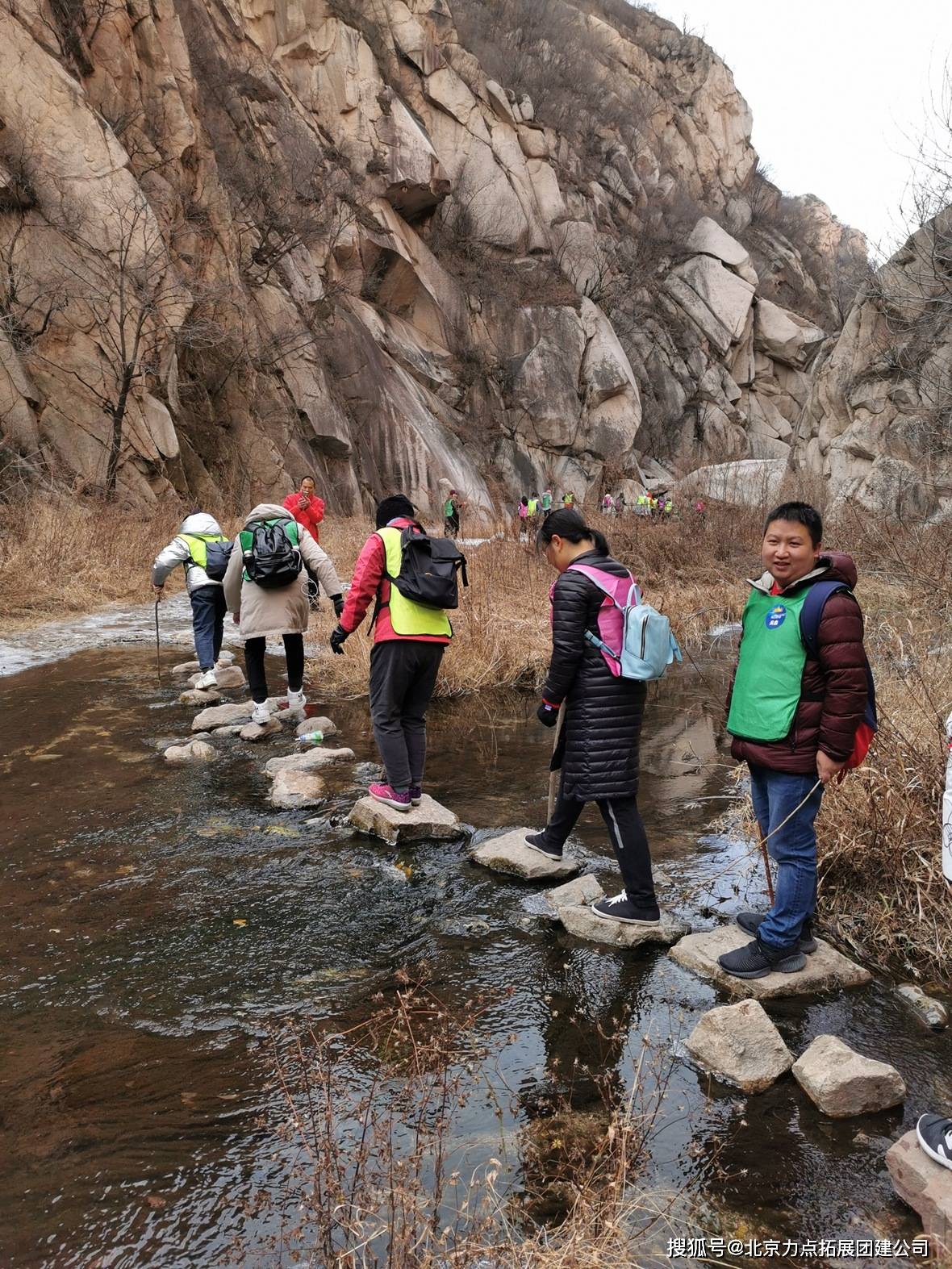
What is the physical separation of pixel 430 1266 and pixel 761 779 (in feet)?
6.75

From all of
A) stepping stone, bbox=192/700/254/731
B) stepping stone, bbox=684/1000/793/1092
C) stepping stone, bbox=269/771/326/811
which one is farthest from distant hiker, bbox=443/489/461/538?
stepping stone, bbox=684/1000/793/1092

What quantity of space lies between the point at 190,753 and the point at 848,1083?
4.75 metres

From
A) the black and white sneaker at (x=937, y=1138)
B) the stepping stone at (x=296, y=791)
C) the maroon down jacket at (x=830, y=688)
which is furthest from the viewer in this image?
the stepping stone at (x=296, y=791)

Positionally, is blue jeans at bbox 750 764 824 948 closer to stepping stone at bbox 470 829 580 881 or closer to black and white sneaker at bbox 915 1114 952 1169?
black and white sneaker at bbox 915 1114 952 1169

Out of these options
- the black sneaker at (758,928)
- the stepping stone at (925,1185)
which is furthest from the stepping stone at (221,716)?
the stepping stone at (925,1185)

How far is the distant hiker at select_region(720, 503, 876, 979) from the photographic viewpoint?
288 cm

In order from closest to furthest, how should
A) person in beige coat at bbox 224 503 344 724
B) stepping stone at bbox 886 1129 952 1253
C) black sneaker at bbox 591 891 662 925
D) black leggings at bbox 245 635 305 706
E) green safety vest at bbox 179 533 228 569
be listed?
stepping stone at bbox 886 1129 952 1253
black sneaker at bbox 591 891 662 925
person in beige coat at bbox 224 503 344 724
black leggings at bbox 245 635 305 706
green safety vest at bbox 179 533 228 569

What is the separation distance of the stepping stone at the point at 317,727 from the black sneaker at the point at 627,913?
3.43m

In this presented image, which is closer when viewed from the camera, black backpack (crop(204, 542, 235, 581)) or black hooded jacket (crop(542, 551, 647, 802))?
black hooded jacket (crop(542, 551, 647, 802))

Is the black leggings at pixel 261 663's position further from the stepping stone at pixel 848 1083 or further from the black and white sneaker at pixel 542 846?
the stepping stone at pixel 848 1083

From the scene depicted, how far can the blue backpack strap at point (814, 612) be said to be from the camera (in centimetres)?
290

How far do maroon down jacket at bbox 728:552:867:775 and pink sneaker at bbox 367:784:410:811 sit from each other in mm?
2333

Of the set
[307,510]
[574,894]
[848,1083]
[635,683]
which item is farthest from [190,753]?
[848,1083]

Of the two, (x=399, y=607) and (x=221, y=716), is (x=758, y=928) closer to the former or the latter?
(x=399, y=607)
